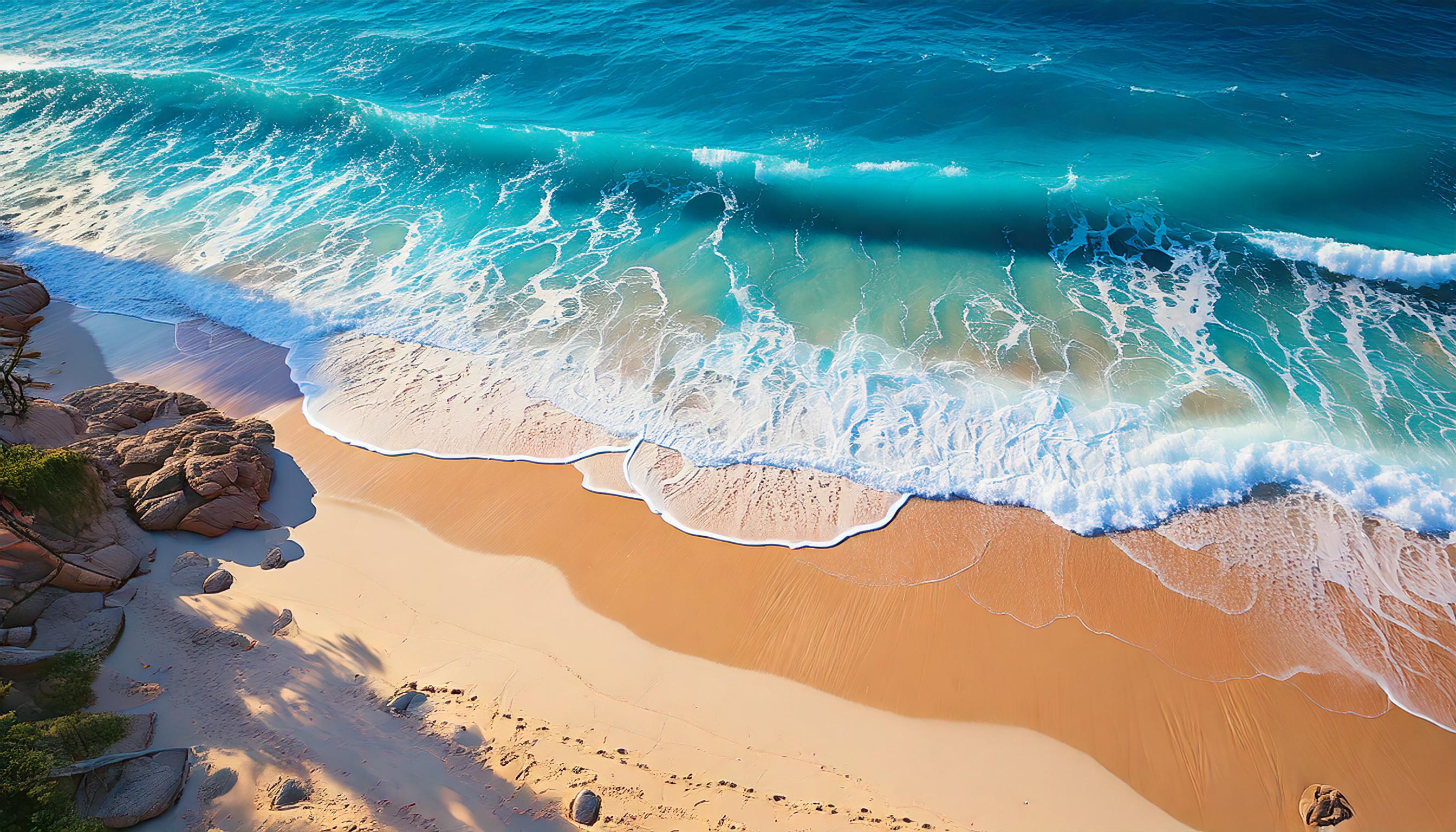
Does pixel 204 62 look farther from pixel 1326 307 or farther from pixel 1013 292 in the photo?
pixel 1326 307

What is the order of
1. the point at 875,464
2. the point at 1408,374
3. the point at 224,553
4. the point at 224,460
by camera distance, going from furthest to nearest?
1. the point at 1408,374
2. the point at 875,464
3. the point at 224,460
4. the point at 224,553

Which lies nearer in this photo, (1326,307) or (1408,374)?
(1408,374)

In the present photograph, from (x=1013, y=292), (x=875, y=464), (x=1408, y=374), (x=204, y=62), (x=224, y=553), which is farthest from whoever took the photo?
(x=204, y=62)

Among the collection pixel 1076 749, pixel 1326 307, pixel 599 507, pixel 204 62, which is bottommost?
pixel 1076 749

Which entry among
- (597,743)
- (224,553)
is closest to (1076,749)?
(597,743)

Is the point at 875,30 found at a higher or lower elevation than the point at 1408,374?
higher

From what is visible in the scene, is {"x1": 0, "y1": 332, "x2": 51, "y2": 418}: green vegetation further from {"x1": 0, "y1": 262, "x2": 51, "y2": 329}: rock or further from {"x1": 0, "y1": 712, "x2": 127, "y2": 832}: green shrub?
{"x1": 0, "y1": 712, "x2": 127, "y2": 832}: green shrub

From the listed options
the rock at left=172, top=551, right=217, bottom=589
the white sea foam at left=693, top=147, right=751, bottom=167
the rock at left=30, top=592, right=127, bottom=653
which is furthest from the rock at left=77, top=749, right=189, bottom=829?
the white sea foam at left=693, top=147, right=751, bottom=167
